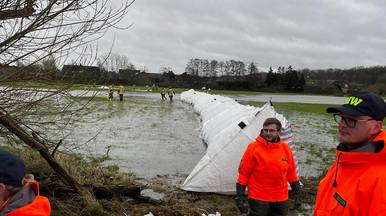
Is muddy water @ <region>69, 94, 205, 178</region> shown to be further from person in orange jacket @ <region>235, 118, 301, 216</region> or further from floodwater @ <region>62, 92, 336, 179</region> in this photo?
person in orange jacket @ <region>235, 118, 301, 216</region>

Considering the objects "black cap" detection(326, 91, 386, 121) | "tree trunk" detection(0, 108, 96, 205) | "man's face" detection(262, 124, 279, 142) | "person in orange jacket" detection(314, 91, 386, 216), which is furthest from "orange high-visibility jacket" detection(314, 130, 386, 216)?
"tree trunk" detection(0, 108, 96, 205)

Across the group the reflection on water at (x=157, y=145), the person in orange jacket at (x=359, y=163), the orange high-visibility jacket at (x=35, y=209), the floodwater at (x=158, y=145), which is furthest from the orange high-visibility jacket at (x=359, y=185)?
the reflection on water at (x=157, y=145)

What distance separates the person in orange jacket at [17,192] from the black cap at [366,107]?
1.94 metres

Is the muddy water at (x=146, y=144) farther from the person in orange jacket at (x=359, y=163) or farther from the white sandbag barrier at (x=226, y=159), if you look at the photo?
the person in orange jacket at (x=359, y=163)

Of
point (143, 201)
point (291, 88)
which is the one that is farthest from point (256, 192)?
point (291, 88)

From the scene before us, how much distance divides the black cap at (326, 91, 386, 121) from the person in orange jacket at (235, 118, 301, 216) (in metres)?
2.68

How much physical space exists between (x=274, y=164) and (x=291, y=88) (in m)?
115

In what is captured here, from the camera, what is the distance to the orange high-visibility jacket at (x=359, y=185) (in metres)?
2.45

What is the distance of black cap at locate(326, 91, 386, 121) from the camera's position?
2.69 m

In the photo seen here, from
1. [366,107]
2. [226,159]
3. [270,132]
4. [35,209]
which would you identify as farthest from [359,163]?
[226,159]

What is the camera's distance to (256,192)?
553 centimetres

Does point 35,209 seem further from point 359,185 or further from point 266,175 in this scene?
point 266,175

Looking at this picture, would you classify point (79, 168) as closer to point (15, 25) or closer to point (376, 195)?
point (15, 25)

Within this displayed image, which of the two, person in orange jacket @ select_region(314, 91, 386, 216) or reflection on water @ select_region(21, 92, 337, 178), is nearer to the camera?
person in orange jacket @ select_region(314, 91, 386, 216)
